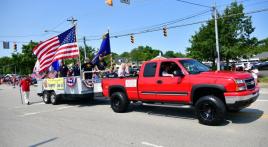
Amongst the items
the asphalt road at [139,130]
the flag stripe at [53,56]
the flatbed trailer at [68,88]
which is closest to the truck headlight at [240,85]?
the asphalt road at [139,130]

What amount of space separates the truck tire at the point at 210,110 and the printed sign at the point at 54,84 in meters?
8.12

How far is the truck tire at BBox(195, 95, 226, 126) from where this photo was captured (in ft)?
25.3

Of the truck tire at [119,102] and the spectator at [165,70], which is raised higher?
the spectator at [165,70]

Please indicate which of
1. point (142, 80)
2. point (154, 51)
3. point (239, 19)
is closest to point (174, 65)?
point (142, 80)

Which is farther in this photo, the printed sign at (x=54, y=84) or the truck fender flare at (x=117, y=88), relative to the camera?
the printed sign at (x=54, y=84)

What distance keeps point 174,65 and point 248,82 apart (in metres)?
2.30

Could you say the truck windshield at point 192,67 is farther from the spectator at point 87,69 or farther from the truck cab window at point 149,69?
the spectator at point 87,69

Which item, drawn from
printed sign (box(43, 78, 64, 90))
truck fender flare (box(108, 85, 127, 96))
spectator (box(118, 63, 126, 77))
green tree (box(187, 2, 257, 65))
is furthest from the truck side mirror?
green tree (box(187, 2, 257, 65))

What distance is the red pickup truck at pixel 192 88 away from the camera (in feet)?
25.0

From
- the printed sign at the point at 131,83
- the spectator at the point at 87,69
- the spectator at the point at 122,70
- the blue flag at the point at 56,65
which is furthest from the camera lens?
the blue flag at the point at 56,65

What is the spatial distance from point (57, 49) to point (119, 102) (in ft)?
19.7

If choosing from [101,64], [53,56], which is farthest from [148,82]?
[53,56]

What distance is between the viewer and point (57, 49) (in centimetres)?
1517

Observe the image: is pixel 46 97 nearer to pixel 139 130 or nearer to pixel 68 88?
pixel 68 88
